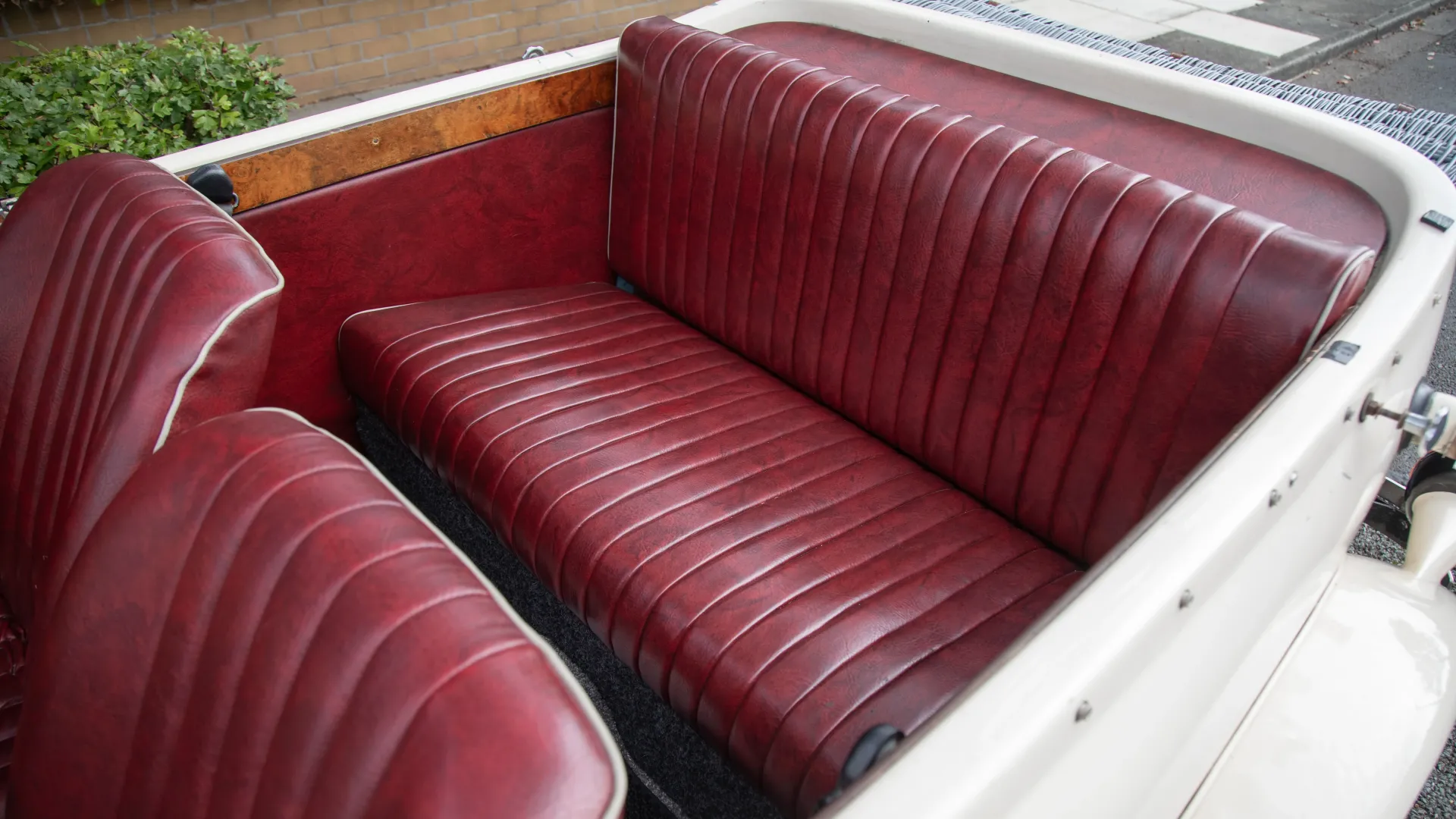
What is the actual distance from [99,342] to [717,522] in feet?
2.67

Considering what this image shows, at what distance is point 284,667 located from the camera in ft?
2.26

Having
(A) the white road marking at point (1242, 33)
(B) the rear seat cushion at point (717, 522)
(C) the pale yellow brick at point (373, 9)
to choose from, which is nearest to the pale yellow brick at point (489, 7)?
(C) the pale yellow brick at point (373, 9)

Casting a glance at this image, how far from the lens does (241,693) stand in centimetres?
71

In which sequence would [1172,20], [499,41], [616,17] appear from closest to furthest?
[499,41], [616,17], [1172,20]

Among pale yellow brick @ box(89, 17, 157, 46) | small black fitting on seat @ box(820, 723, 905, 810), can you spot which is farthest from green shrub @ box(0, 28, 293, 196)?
small black fitting on seat @ box(820, 723, 905, 810)

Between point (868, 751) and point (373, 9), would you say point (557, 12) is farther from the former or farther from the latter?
point (868, 751)

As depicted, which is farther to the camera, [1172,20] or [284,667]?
[1172,20]

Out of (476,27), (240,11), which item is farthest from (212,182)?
(476,27)

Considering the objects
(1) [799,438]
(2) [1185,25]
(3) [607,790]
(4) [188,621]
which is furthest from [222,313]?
(2) [1185,25]

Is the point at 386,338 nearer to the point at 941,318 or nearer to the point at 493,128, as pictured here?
the point at 493,128

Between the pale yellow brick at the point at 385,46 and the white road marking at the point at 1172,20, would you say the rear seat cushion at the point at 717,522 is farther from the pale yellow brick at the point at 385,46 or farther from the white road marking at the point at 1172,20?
the white road marking at the point at 1172,20

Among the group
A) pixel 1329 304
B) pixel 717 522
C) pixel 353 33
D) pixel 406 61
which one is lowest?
pixel 717 522

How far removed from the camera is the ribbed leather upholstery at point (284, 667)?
1.92ft

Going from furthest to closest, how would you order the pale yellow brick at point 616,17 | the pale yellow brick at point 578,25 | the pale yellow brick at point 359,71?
the pale yellow brick at point 616,17
the pale yellow brick at point 578,25
the pale yellow brick at point 359,71
